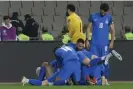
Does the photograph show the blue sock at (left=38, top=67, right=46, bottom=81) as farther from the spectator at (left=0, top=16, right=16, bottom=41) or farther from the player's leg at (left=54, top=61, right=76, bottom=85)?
Answer: the spectator at (left=0, top=16, right=16, bottom=41)

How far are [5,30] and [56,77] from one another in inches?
219

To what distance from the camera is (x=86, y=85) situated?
2278cm

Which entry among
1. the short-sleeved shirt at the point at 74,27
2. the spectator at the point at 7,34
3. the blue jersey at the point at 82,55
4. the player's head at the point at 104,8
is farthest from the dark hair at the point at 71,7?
the spectator at the point at 7,34

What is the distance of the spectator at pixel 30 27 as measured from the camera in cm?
2976

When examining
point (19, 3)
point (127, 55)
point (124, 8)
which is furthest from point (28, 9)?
point (127, 55)

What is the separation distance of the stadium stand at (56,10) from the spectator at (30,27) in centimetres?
207

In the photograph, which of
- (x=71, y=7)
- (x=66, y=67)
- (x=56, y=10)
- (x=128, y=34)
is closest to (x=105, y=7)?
(x=71, y=7)

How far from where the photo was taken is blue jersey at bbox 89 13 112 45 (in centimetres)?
2434

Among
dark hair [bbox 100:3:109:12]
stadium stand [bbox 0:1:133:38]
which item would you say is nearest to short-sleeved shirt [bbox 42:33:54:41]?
stadium stand [bbox 0:1:133:38]

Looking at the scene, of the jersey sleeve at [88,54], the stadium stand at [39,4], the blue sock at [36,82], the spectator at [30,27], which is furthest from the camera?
the stadium stand at [39,4]

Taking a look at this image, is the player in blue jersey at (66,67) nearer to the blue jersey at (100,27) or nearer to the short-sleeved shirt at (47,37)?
the blue jersey at (100,27)

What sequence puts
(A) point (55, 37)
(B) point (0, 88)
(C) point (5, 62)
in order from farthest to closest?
(A) point (55, 37) → (C) point (5, 62) → (B) point (0, 88)

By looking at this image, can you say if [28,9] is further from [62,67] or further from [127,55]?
[62,67]

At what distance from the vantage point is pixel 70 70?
898 inches
